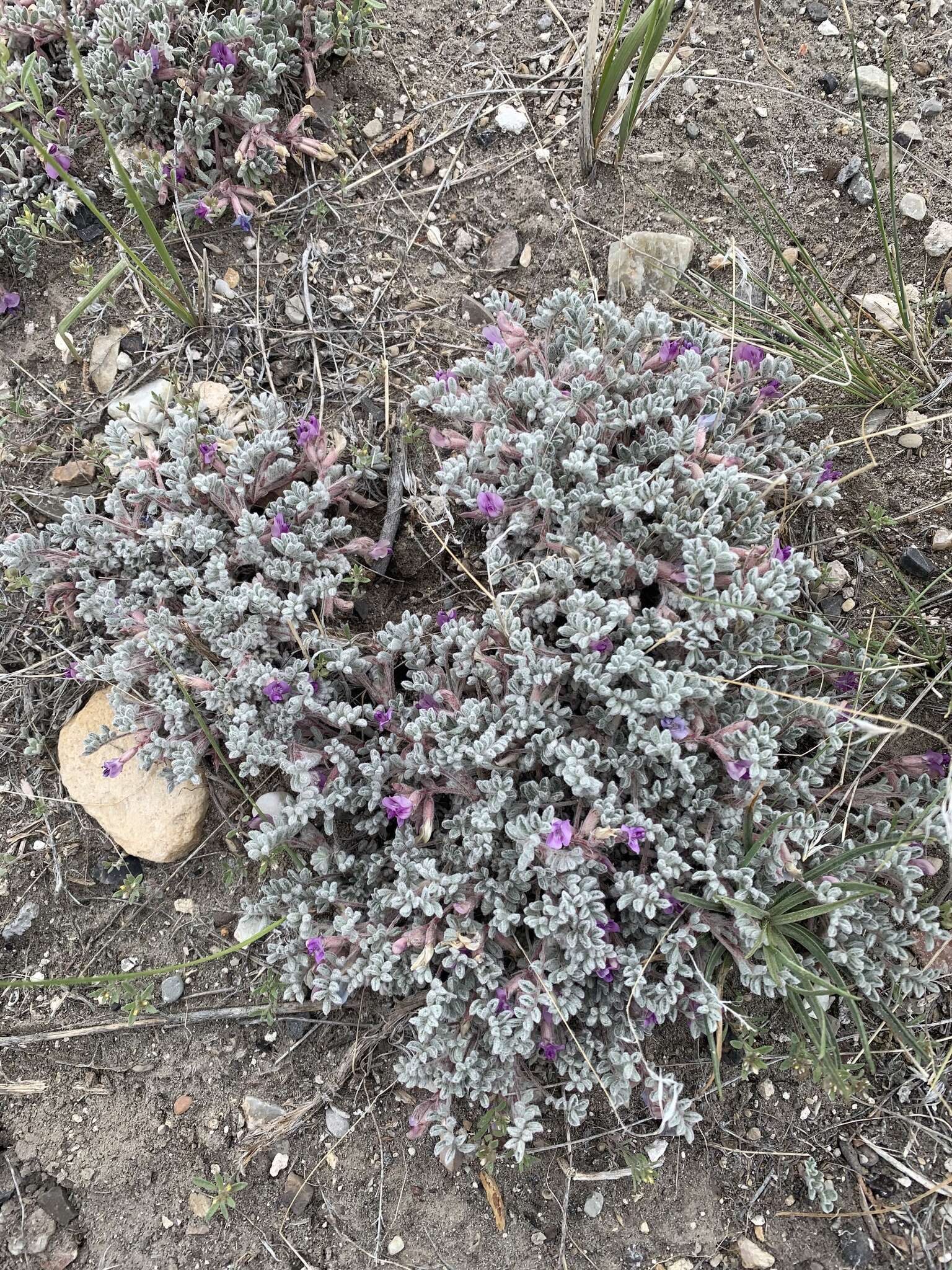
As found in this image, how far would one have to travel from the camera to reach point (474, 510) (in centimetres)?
321

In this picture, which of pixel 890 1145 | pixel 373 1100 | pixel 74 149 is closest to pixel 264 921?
pixel 373 1100

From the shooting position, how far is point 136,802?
325cm

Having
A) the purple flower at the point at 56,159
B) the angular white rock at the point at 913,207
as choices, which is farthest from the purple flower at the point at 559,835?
the purple flower at the point at 56,159

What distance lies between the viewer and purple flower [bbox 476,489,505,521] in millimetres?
3027

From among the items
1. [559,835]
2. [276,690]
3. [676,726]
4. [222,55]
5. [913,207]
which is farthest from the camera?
[913,207]

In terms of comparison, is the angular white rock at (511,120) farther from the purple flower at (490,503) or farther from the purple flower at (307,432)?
the purple flower at (490,503)

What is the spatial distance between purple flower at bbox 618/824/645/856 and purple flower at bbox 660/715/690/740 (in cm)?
29

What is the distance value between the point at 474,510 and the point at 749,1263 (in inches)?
101

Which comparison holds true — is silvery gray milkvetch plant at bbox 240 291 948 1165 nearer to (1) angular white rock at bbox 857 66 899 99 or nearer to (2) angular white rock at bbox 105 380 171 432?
(2) angular white rock at bbox 105 380 171 432

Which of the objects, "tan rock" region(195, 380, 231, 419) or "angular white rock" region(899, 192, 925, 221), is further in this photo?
"angular white rock" region(899, 192, 925, 221)

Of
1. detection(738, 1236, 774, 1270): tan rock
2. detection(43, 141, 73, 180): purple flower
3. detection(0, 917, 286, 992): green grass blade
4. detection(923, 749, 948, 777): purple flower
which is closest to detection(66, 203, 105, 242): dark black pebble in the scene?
detection(43, 141, 73, 180): purple flower

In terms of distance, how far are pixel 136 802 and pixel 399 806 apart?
1.06 m

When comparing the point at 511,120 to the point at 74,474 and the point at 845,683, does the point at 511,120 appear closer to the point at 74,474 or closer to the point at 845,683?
the point at 74,474

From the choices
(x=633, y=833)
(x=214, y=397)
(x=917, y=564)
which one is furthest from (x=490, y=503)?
(x=917, y=564)
